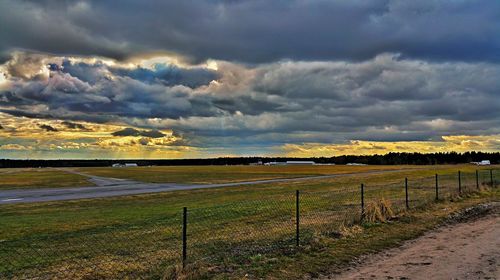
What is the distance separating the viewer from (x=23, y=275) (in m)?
10.4

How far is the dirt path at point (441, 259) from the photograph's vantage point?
8930 millimetres

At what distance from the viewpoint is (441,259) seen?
10.2 m

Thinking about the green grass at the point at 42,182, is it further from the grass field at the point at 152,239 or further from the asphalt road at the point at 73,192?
the grass field at the point at 152,239

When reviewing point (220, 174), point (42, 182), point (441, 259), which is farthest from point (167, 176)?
point (441, 259)

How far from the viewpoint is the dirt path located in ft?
29.3

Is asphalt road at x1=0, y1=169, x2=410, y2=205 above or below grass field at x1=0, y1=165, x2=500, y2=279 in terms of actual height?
below

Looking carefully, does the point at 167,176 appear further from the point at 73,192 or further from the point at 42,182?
the point at 73,192

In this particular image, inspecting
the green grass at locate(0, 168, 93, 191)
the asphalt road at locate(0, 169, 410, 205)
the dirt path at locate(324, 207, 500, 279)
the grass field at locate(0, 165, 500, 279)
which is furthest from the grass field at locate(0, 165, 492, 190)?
the dirt path at locate(324, 207, 500, 279)

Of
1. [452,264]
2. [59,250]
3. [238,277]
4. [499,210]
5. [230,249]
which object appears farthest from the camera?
[499,210]

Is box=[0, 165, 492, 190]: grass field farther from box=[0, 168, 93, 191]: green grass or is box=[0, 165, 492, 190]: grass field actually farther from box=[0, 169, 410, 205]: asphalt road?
box=[0, 169, 410, 205]: asphalt road

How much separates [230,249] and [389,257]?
4132 millimetres

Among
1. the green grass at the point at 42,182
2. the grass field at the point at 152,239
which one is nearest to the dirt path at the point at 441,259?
the grass field at the point at 152,239

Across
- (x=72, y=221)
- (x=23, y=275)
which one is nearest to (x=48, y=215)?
(x=72, y=221)

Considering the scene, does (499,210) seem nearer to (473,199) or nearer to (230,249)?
(473,199)
